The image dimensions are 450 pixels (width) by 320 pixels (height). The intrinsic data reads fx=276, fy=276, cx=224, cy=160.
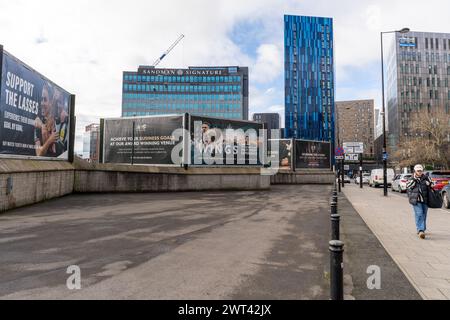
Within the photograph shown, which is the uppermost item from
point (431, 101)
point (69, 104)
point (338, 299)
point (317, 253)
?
point (431, 101)

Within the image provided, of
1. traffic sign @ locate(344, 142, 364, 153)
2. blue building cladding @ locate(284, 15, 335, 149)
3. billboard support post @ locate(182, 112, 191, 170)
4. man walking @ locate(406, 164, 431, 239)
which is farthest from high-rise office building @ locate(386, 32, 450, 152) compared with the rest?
man walking @ locate(406, 164, 431, 239)

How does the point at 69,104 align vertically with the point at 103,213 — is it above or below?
above

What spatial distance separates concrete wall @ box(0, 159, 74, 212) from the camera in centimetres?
962

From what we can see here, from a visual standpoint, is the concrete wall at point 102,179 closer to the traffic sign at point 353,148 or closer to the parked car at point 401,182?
the parked car at point 401,182

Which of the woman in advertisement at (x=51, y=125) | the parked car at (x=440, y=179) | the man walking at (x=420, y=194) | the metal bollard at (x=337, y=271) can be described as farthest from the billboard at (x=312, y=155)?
the metal bollard at (x=337, y=271)

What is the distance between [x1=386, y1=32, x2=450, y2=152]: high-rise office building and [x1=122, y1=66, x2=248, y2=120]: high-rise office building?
54.4m

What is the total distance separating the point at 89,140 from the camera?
10181cm

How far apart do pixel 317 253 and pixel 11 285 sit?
498 cm

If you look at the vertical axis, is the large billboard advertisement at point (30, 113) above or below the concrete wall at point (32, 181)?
above

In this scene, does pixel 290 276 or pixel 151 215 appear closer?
pixel 290 276

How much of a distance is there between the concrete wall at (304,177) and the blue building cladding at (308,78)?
7245 centimetres

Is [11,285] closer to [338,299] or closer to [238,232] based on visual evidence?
[338,299]

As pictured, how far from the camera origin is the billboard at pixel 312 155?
36.1 m
